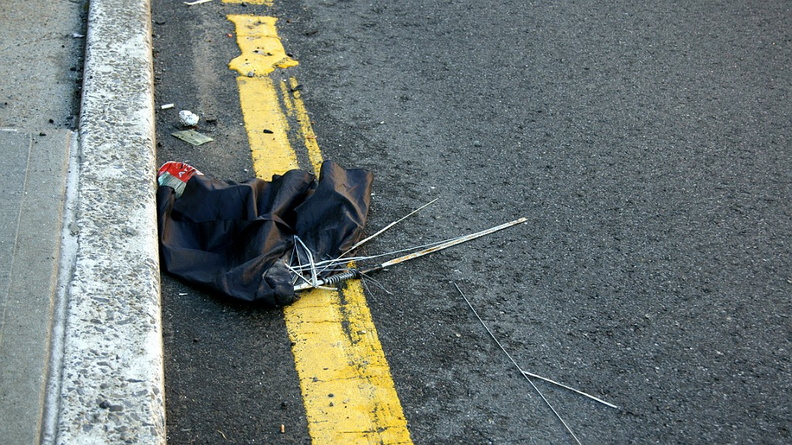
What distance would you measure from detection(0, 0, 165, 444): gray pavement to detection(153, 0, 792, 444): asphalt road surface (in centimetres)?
22

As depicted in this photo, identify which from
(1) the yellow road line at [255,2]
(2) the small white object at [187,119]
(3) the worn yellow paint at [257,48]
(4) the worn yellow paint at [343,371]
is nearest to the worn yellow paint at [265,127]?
(3) the worn yellow paint at [257,48]

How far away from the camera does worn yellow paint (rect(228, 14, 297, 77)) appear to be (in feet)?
15.8

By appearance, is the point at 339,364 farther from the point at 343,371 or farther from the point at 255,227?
the point at 255,227

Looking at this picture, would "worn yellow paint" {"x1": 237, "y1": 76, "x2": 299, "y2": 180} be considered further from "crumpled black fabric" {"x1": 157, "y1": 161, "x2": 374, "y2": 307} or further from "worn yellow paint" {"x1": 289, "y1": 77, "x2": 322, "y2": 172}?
"crumpled black fabric" {"x1": 157, "y1": 161, "x2": 374, "y2": 307}

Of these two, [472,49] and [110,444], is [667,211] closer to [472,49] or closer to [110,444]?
[472,49]

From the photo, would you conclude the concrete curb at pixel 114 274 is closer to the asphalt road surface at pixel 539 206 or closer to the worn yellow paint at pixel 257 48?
the asphalt road surface at pixel 539 206

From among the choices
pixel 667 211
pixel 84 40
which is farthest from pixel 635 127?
pixel 84 40

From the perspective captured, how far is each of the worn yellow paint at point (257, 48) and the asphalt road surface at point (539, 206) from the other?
9cm

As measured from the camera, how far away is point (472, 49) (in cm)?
523

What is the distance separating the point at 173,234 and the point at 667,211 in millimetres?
2245

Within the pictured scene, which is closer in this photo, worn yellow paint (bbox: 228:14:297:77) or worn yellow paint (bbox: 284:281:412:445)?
worn yellow paint (bbox: 284:281:412:445)

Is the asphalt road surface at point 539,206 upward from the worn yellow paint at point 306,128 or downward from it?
upward

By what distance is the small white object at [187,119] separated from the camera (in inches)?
163

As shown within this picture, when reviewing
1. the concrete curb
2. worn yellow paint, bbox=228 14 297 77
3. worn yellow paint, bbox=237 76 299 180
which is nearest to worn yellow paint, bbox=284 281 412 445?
the concrete curb
